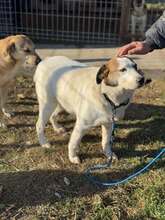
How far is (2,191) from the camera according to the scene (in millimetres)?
3625

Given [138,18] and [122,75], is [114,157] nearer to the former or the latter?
[122,75]

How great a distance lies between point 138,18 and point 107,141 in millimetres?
4177

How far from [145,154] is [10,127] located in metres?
1.60

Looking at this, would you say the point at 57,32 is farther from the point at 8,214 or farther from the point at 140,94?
the point at 8,214

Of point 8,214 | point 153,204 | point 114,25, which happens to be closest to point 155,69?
point 114,25

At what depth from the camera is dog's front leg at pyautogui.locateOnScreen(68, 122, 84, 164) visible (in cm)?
380

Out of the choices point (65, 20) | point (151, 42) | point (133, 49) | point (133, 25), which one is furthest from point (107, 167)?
point (65, 20)

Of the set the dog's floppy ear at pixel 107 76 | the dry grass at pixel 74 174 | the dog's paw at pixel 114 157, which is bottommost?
the dry grass at pixel 74 174

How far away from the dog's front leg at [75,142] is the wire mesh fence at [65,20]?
165 inches

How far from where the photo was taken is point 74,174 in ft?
12.7

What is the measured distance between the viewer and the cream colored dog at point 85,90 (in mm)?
3395

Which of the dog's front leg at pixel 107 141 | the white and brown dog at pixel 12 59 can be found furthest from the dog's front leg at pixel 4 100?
the dog's front leg at pixel 107 141

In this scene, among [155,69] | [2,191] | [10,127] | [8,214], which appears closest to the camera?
[8,214]

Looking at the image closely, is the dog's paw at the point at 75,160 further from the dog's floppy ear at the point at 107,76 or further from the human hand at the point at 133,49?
the human hand at the point at 133,49
